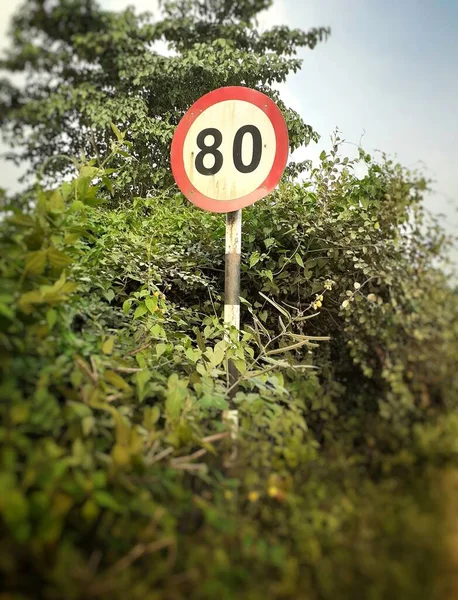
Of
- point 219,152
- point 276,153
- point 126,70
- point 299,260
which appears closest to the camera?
point 276,153

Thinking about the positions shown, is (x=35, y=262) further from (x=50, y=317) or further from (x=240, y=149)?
(x=240, y=149)

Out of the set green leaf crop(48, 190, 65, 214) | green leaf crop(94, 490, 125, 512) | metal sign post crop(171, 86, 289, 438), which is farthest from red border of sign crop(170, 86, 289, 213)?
green leaf crop(94, 490, 125, 512)

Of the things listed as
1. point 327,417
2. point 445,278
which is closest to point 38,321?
point 327,417

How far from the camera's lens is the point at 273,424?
6.09ft

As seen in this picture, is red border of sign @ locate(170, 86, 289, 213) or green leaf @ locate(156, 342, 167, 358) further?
red border of sign @ locate(170, 86, 289, 213)

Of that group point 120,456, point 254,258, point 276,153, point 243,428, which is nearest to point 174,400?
point 243,428

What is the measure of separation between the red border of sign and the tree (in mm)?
423

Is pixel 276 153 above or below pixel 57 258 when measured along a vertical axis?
above

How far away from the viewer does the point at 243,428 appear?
1870mm

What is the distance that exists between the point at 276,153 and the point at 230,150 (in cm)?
25

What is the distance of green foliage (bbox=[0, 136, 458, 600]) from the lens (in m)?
1.12

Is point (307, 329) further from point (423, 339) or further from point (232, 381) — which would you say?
point (423, 339)

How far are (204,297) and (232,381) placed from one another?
0.98 m

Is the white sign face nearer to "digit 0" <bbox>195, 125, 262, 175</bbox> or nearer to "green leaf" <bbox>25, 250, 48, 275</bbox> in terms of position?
"digit 0" <bbox>195, 125, 262, 175</bbox>
